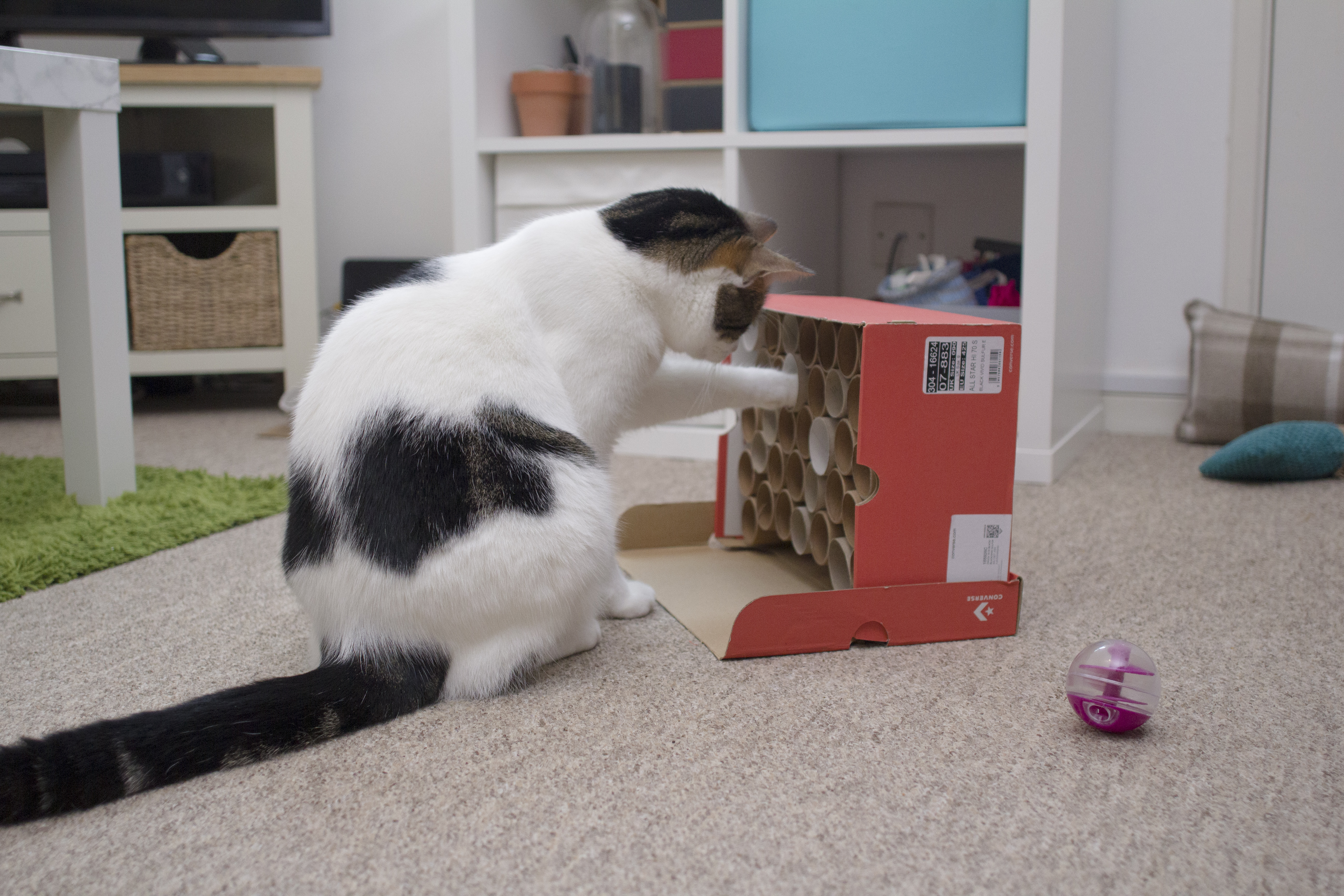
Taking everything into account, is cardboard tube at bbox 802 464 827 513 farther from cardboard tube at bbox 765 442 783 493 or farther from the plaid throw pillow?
the plaid throw pillow

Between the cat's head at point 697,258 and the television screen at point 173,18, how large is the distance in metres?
1.76

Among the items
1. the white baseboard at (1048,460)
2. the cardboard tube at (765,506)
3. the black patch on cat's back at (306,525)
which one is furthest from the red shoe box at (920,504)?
the white baseboard at (1048,460)

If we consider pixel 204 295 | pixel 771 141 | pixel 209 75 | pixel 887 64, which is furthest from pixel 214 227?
pixel 887 64

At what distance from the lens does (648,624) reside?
109 centimetres

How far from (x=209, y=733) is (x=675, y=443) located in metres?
1.25

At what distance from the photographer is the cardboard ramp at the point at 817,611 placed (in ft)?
3.21

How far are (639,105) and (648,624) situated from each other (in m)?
1.19

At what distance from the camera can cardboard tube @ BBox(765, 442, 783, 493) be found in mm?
1267

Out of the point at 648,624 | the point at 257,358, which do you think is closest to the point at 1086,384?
the point at 648,624

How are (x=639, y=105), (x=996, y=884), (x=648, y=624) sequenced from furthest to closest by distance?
(x=639, y=105)
(x=648, y=624)
(x=996, y=884)

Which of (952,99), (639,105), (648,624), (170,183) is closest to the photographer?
(648,624)

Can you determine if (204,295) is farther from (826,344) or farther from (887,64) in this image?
(826,344)

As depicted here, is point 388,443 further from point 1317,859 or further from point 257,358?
point 257,358

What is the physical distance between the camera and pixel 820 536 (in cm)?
117
